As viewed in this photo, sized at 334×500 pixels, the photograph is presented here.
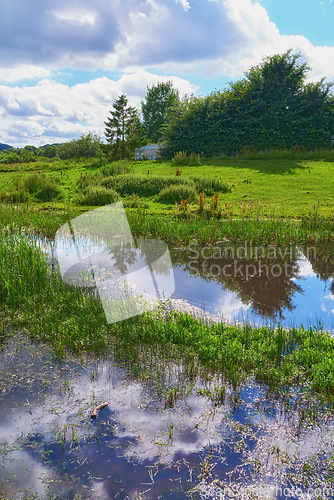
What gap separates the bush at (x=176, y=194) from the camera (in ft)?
53.6

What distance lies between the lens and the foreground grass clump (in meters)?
4.43

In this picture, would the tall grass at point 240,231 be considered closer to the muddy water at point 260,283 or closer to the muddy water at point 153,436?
the muddy water at point 260,283

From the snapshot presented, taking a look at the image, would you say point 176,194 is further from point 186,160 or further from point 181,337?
point 186,160

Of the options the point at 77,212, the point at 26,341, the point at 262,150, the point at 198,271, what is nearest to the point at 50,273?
the point at 26,341

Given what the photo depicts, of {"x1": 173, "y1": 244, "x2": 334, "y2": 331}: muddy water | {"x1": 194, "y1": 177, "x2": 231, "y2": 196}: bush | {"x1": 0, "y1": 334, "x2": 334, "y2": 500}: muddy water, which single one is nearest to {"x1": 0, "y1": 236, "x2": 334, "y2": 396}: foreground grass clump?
{"x1": 0, "y1": 334, "x2": 334, "y2": 500}: muddy water

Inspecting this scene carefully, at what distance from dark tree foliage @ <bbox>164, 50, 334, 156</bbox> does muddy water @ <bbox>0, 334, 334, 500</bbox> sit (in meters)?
28.7

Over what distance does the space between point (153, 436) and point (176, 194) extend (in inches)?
537

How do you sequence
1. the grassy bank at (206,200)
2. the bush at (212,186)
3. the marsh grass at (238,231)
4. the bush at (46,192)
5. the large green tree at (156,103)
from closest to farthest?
1. the marsh grass at (238,231)
2. the grassy bank at (206,200)
3. the bush at (212,186)
4. the bush at (46,192)
5. the large green tree at (156,103)

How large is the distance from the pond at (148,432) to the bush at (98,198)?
11.3 meters

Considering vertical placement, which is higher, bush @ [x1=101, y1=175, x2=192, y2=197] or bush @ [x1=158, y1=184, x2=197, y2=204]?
bush @ [x1=101, y1=175, x2=192, y2=197]

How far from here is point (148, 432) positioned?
140 inches

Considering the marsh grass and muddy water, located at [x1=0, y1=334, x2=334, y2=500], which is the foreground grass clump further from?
the marsh grass

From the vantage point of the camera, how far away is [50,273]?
766cm

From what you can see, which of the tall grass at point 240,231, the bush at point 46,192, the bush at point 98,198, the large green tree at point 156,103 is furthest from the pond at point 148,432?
the large green tree at point 156,103
